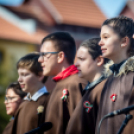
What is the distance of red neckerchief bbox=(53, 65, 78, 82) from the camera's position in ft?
12.3

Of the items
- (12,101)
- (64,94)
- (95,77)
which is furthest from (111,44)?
(12,101)

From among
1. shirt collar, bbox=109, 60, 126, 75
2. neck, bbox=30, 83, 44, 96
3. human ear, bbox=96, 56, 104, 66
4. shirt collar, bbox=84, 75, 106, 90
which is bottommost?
neck, bbox=30, 83, 44, 96

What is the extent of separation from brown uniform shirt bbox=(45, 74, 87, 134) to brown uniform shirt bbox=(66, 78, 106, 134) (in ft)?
0.76

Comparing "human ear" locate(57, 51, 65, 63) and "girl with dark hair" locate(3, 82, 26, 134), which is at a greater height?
"human ear" locate(57, 51, 65, 63)

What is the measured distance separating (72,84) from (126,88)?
1009mm

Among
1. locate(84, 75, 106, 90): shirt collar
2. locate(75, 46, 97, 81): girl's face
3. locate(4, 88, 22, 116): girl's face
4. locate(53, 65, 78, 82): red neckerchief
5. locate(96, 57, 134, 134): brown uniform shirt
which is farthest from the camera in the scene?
locate(4, 88, 22, 116): girl's face

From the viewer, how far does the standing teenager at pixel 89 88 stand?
10.4ft

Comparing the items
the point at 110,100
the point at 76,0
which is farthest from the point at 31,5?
the point at 110,100

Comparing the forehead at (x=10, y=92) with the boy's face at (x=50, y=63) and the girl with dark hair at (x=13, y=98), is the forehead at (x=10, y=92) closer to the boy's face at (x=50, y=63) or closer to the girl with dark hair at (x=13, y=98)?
the girl with dark hair at (x=13, y=98)

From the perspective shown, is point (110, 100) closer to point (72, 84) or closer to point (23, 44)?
point (72, 84)

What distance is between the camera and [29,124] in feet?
13.3

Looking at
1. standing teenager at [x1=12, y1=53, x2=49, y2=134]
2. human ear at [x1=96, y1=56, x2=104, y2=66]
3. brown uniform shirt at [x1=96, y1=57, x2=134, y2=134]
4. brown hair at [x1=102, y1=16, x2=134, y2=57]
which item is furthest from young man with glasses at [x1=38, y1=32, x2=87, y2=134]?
brown hair at [x1=102, y1=16, x2=134, y2=57]

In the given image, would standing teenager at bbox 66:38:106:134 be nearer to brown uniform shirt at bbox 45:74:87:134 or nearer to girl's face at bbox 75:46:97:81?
girl's face at bbox 75:46:97:81

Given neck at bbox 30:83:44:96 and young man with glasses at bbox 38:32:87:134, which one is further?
neck at bbox 30:83:44:96
